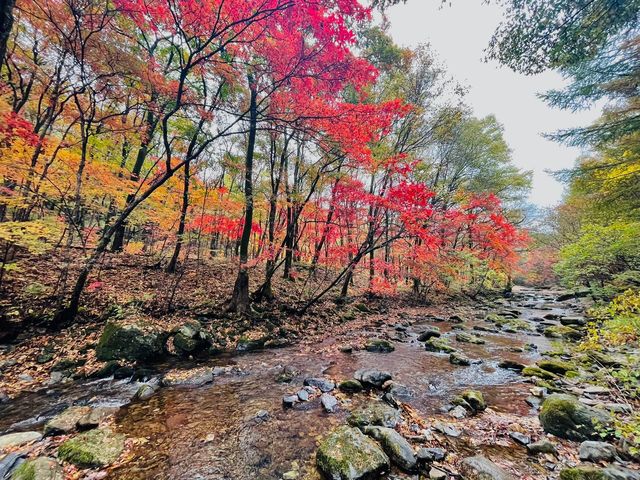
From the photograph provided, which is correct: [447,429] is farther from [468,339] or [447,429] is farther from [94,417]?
[468,339]

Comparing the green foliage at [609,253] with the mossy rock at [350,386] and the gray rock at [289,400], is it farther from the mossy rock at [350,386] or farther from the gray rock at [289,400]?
the gray rock at [289,400]

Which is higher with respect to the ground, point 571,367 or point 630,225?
point 630,225

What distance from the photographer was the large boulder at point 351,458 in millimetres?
2955

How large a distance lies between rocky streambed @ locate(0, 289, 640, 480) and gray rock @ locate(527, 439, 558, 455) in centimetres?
1

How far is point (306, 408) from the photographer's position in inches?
180

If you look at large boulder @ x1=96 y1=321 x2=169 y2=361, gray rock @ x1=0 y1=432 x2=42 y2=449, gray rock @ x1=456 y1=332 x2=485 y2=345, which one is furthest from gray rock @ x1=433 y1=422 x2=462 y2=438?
large boulder @ x1=96 y1=321 x2=169 y2=361

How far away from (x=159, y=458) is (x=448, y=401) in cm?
483

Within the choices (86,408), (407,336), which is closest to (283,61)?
(86,408)

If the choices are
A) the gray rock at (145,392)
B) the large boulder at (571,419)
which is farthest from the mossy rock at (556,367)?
the gray rock at (145,392)

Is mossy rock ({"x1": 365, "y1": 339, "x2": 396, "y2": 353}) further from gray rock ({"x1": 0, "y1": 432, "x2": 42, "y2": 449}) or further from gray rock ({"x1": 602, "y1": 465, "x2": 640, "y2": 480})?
gray rock ({"x1": 0, "y1": 432, "x2": 42, "y2": 449})

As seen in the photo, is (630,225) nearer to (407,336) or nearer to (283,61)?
(407,336)

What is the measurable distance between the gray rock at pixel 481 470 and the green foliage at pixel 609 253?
1095cm

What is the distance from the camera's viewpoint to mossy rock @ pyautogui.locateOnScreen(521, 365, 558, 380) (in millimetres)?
5832

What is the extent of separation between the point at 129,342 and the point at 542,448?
7.98m
